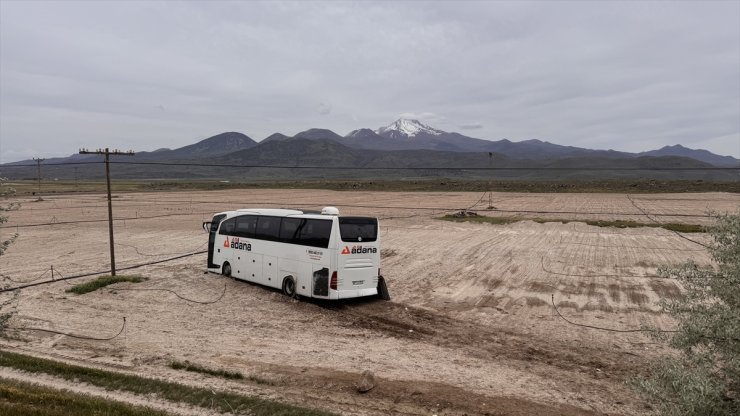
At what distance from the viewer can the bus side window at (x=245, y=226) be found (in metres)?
19.1

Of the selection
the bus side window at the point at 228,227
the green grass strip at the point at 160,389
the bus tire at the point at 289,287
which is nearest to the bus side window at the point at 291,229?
the bus tire at the point at 289,287

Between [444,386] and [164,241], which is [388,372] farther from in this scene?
[164,241]

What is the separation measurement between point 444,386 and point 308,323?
5.91 meters

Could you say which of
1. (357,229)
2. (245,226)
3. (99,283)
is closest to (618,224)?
(357,229)

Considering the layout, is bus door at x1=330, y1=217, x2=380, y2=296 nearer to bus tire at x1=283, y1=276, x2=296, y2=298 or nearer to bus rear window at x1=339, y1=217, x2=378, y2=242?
bus rear window at x1=339, y1=217, x2=378, y2=242

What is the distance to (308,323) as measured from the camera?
573 inches

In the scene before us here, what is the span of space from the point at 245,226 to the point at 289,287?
12.6 ft

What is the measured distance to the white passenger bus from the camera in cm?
1597

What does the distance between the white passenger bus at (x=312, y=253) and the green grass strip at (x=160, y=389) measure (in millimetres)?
7164

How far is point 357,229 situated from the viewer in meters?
16.3

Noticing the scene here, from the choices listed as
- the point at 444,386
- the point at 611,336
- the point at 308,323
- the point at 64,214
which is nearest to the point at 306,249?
the point at 308,323

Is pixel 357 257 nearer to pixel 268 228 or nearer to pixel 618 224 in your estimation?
pixel 268 228

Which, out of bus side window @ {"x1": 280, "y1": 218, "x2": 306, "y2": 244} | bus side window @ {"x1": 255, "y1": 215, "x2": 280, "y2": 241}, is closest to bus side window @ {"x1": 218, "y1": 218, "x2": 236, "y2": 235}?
bus side window @ {"x1": 255, "y1": 215, "x2": 280, "y2": 241}

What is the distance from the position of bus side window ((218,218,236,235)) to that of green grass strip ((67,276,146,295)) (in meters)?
3.77
